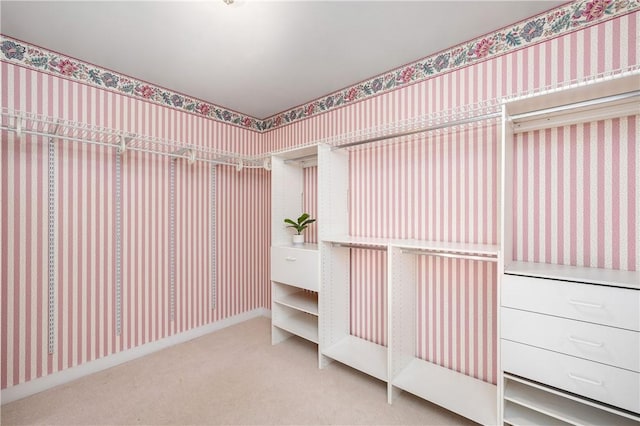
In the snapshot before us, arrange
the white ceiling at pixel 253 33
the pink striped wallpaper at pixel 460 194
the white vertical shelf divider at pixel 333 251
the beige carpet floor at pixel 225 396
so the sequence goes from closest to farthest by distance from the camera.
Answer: the pink striped wallpaper at pixel 460 194
the white ceiling at pixel 253 33
the beige carpet floor at pixel 225 396
the white vertical shelf divider at pixel 333 251

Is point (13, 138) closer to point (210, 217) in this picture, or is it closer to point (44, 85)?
point (44, 85)

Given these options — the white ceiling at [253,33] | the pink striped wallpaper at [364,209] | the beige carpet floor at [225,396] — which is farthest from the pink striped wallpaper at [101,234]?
the white ceiling at [253,33]

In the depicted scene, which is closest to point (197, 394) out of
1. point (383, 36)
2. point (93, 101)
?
point (93, 101)

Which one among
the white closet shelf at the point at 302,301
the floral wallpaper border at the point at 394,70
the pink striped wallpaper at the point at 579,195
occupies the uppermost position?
the floral wallpaper border at the point at 394,70

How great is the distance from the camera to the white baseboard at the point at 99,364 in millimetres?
2047

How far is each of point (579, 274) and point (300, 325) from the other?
2141 millimetres

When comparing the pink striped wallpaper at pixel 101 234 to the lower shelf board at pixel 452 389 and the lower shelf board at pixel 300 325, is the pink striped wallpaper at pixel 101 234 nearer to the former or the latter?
the lower shelf board at pixel 300 325

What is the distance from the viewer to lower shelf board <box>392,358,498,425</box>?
5.58 feet

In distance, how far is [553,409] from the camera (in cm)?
145

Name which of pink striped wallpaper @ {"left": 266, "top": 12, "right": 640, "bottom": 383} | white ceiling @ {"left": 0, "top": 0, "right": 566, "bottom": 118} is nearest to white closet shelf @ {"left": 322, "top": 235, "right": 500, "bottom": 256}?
pink striped wallpaper @ {"left": 266, "top": 12, "right": 640, "bottom": 383}

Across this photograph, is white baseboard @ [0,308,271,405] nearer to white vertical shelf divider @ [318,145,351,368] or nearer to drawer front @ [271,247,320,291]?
drawer front @ [271,247,320,291]

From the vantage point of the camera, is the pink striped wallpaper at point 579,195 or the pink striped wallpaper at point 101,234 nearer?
the pink striped wallpaper at point 579,195

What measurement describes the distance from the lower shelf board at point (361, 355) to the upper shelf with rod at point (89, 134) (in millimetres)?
1915

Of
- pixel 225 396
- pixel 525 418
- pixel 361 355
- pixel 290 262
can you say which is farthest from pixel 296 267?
pixel 525 418
